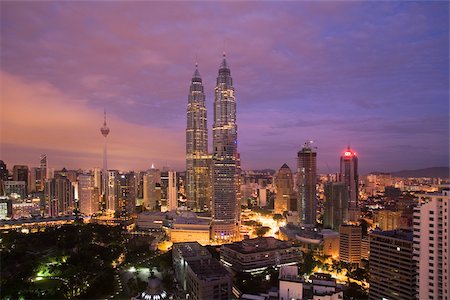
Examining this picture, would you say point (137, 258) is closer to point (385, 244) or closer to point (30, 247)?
point (30, 247)

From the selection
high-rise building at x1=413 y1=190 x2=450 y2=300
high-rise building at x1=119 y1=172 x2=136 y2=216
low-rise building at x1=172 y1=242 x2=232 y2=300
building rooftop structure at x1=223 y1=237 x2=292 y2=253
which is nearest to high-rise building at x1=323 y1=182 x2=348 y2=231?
building rooftop structure at x1=223 y1=237 x2=292 y2=253

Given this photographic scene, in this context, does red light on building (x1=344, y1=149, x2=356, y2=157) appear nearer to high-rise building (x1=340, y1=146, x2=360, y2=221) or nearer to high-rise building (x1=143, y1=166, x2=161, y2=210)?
high-rise building (x1=340, y1=146, x2=360, y2=221)

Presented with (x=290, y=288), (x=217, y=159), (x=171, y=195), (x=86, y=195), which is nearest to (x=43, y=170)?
(x=86, y=195)

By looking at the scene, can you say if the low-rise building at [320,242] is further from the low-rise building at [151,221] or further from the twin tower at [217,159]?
the low-rise building at [151,221]

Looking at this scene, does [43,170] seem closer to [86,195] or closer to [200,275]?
[86,195]

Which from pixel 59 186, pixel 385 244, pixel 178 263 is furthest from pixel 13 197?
pixel 385 244

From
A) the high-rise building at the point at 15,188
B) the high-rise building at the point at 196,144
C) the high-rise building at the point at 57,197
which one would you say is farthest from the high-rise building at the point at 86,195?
the high-rise building at the point at 196,144
